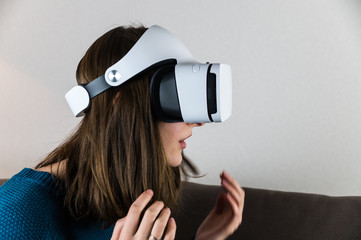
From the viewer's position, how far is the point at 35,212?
0.93 meters

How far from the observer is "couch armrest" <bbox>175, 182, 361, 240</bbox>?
1341 millimetres

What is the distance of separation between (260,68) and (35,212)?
3.67 ft

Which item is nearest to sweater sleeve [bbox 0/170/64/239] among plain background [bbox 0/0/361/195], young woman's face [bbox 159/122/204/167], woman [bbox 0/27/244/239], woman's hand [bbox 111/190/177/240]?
woman [bbox 0/27/244/239]

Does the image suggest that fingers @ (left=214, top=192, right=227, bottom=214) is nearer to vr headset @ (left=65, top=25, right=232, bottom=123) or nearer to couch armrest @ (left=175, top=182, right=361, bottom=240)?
couch armrest @ (left=175, top=182, right=361, bottom=240)

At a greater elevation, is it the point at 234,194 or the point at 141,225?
the point at 141,225

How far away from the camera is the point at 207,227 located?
47.9 inches

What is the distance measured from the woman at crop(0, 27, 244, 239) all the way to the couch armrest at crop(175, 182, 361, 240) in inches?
19.8

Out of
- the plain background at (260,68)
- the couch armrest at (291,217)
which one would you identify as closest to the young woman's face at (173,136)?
the couch armrest at (291,217)

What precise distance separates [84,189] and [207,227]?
0.42 m

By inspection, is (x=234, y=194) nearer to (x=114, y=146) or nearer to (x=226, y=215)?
(x=226, y=215)

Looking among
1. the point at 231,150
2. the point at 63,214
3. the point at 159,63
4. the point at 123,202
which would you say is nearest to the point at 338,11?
the point at 231,150

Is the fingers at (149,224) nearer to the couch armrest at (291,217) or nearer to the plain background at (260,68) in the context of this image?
the couch armrest at (291,217)

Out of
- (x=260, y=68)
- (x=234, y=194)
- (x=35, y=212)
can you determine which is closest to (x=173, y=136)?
(x=234, y=194)

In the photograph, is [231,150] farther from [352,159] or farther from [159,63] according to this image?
[159,63]
